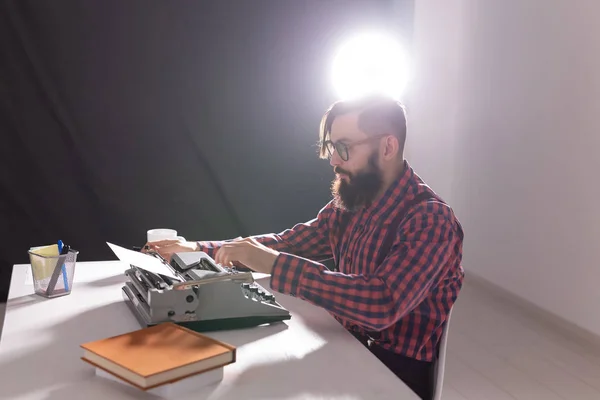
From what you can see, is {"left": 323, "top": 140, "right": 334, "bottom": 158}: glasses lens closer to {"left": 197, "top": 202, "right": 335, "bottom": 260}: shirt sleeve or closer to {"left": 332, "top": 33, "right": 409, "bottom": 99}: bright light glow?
{"left": 197, "top": 202, "right": 335, "bottom": 260}: shirt sleeve

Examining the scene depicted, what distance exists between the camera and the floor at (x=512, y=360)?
2.52 m

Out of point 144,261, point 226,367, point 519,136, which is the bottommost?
point 226,367

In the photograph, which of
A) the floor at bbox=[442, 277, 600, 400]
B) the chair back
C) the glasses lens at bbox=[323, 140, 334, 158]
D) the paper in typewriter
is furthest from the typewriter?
the floor at bbox=[442, 277, 600, 400]

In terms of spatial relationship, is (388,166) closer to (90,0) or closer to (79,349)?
(79,349)

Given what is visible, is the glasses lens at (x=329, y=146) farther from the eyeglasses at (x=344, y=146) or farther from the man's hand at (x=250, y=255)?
the man's hand at (x=250, y=255)

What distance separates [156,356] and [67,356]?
0.23m

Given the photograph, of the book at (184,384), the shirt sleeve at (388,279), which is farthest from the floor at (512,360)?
the book at (184,384)

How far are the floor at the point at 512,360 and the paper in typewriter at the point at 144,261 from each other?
1594 mm

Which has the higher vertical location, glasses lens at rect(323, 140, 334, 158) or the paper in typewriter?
glasses lens at rect(323, 140, 334, 158)

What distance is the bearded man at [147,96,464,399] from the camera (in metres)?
1.32

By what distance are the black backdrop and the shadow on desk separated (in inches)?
82.5

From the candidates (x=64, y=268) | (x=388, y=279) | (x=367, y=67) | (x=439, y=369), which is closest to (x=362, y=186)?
(x=388, y=279)

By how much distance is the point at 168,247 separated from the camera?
1659 millimetres

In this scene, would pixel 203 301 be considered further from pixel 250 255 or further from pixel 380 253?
pixel 380 253
